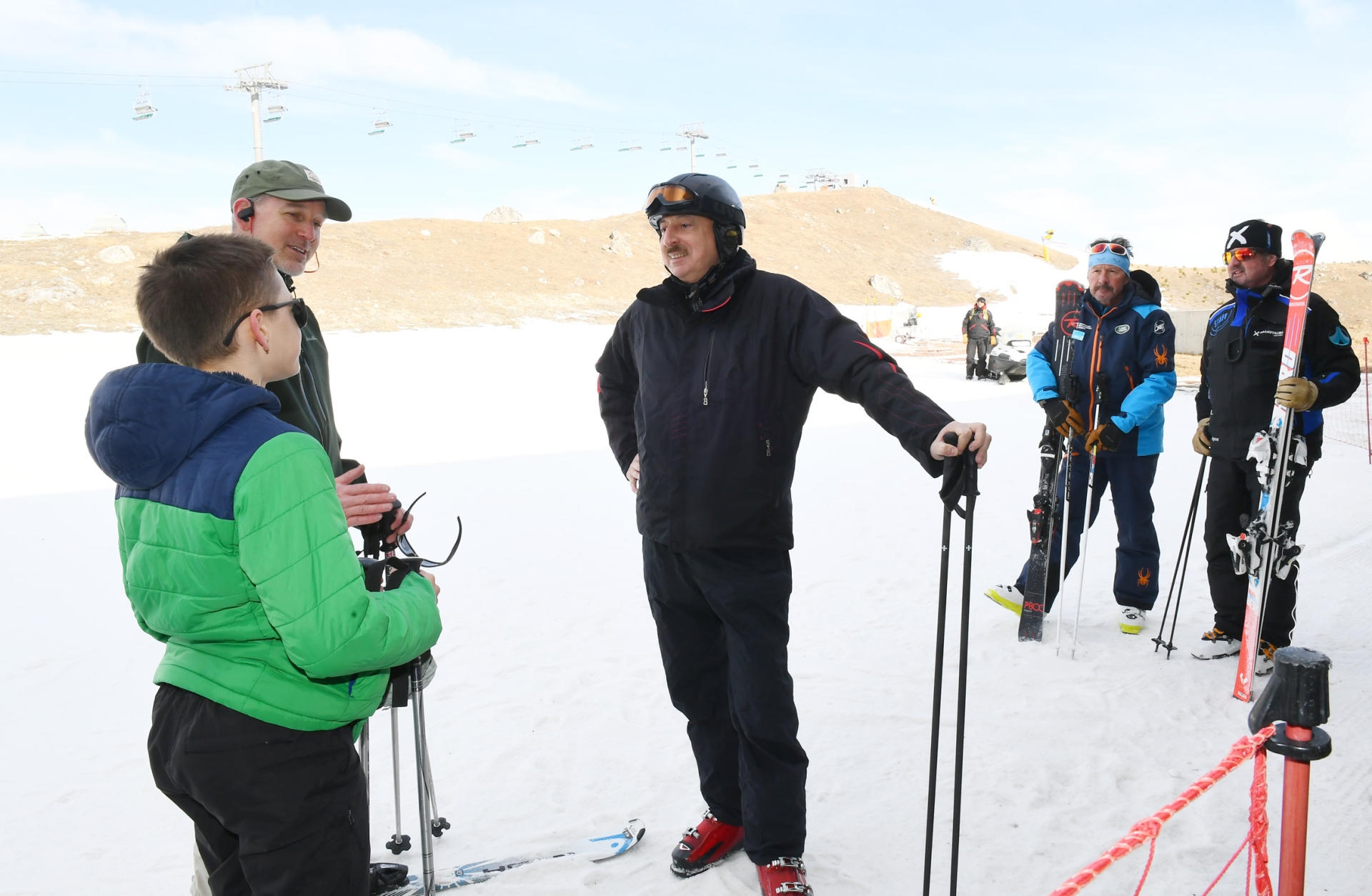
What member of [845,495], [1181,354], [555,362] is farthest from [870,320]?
[845,495]

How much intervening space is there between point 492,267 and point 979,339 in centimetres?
3432

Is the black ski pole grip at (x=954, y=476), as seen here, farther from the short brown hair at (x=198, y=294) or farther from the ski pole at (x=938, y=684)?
the short brown hair at (x=198, y=294)

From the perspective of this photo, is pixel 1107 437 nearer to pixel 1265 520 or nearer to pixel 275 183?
pixel 1265 520

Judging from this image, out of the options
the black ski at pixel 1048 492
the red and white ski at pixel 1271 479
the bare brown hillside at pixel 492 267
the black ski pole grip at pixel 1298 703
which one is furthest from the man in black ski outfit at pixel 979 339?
the black ski pole grip at pixel 1298 703

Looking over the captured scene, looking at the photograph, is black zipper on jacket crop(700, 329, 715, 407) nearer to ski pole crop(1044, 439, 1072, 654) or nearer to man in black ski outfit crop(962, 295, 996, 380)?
ski pole crop(1044, 439, 1072, 654)

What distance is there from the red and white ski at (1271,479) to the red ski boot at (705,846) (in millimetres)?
2645

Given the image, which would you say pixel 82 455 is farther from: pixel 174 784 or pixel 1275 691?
pixel 1275 691

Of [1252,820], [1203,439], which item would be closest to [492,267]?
[1203,439]

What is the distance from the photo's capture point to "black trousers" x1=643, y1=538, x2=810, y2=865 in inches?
112

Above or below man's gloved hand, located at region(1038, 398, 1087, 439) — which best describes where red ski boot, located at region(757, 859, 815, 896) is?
below

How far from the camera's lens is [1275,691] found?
1.83 meters

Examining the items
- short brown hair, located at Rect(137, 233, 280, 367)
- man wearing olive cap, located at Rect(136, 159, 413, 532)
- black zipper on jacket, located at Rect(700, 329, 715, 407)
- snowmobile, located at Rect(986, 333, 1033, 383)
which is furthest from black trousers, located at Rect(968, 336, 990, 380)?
short brown hair, located at Rect(137, 233, 280, 367)

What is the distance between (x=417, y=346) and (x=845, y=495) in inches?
643

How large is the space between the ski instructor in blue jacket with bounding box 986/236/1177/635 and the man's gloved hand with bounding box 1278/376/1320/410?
624 millimetres
